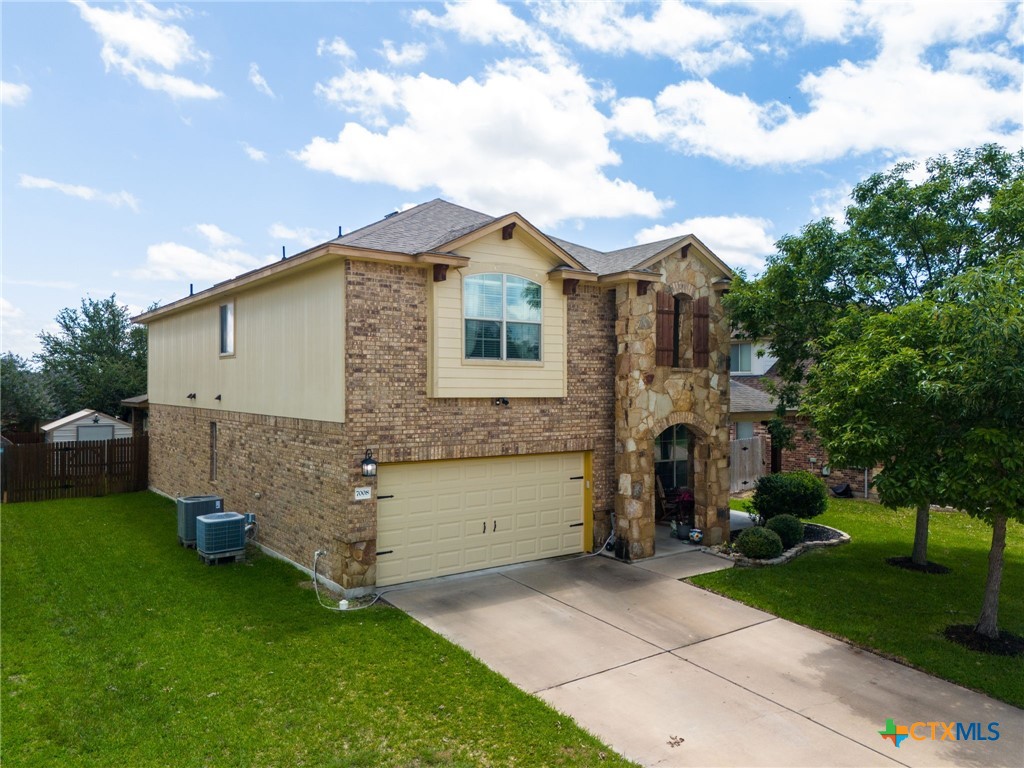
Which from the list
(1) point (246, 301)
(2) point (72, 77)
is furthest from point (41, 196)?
(1) point (246, 301)

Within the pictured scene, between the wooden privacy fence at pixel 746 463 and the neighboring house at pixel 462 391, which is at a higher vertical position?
the neighboring house at pixel 462 391

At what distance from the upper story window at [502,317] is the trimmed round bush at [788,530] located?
647cm

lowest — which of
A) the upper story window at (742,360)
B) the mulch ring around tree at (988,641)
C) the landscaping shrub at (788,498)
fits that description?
the mulch ring around tree at (988,641)

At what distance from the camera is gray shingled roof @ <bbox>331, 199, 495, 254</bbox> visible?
10641 millimetres

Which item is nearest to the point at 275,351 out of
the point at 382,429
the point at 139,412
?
the point at 382,429

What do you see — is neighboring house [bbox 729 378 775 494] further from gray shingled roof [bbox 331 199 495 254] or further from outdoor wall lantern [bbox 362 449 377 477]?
outdoor wall lantern [bbox 362 449 377 477]

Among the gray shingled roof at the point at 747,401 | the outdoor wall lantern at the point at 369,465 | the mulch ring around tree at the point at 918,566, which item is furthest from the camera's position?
the gray shingled roof at the point at 747,401

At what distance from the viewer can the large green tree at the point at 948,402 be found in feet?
23.3

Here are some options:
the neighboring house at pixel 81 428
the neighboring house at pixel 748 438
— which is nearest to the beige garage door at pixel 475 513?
the neighboring house at pixel 748 438

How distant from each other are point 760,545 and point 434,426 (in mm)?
6878

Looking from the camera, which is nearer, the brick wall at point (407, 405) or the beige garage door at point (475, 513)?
the brick wall at point (407, 405)

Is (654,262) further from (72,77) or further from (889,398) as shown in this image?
(72,77)

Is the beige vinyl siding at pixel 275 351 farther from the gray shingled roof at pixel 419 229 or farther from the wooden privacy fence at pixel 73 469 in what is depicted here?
the wooden privacy fence at pixel 73 469
